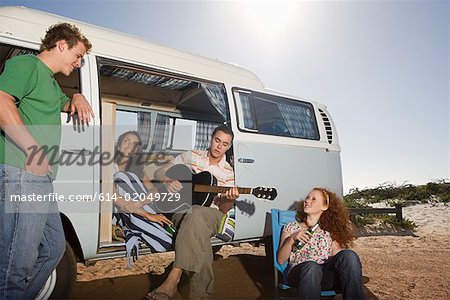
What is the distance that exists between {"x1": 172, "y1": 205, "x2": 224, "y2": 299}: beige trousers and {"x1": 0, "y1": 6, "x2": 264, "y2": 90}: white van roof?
58.2 inches

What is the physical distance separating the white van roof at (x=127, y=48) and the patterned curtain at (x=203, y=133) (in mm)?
1439

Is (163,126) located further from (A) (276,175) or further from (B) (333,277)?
(B) (333,277)

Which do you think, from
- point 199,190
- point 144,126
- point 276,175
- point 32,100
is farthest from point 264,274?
point 32,100

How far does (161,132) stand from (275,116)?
218 cm

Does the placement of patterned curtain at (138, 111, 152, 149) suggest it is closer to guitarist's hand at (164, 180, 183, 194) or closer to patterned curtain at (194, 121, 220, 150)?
patterned curtain at (194, 121, 220, 150)

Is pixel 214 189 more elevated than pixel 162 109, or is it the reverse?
pixel 162 109

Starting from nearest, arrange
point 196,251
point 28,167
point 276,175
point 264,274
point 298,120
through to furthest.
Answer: point 28,167 → point 196,251 → point 276,175 → point 264,274 → point 298,120

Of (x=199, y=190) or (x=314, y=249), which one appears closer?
(x=314, y=249)

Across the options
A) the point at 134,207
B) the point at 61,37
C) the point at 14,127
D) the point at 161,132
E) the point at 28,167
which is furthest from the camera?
the point at 161,132

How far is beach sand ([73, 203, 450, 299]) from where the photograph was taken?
396 cm

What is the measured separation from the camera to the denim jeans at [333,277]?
2914mm

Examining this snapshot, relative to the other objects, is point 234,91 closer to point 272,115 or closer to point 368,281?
point 272,115

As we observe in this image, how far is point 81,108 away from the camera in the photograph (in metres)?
2.71

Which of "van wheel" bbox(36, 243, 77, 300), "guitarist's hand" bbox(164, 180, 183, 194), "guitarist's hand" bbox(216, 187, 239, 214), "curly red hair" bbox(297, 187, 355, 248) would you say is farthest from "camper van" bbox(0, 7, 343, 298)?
"curly red hair" bbox(297, 187, 355, 248)
